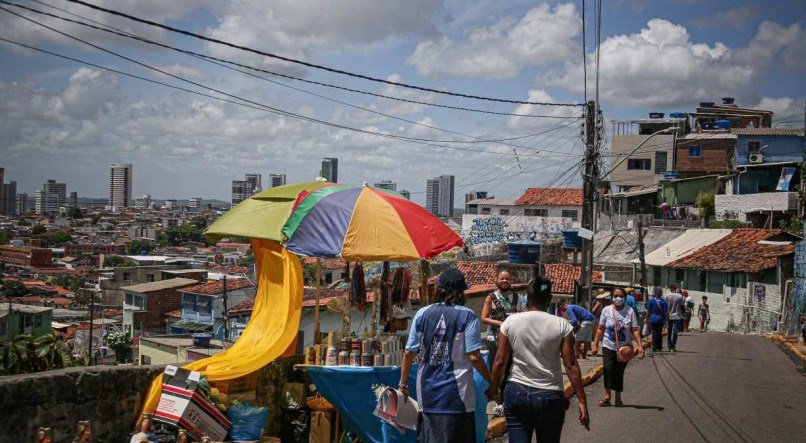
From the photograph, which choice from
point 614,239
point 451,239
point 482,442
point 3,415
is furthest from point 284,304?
point 614,239

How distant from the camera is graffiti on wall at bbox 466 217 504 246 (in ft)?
188

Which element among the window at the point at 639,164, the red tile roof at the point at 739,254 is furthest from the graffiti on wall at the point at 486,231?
the red tile roof at the point at 739,254

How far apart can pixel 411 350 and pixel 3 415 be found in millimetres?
2835

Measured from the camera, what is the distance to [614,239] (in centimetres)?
4366

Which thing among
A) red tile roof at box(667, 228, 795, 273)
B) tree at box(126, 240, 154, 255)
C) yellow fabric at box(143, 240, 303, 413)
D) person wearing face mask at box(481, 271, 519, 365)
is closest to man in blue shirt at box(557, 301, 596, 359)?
person wearing face mask at box(481, 271, 519, 365)

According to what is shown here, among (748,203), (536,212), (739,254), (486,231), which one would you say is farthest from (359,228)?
(536,212)

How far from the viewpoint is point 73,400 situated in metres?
5.50

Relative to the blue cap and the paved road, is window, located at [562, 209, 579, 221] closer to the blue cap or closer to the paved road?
the paved road

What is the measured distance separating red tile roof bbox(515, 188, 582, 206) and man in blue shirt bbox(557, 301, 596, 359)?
53.8 meters

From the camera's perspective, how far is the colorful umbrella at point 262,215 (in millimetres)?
7211

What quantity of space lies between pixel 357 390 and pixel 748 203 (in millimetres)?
40700

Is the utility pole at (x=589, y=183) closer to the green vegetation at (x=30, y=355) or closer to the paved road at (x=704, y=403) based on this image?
the paved road at (x=704, y=403)

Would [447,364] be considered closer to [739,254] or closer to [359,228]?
[359,228]

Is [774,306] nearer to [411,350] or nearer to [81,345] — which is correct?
[411,350]
